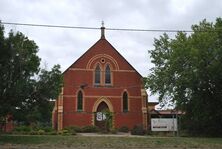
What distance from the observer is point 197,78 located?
143ft

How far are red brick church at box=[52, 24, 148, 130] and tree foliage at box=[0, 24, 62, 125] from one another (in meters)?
→ 21.0

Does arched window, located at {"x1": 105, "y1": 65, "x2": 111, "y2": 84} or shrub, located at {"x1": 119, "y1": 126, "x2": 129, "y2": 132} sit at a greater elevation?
arched window, located at {"x1": 105, "y1": 65, "x2": 111, "y2": 84}

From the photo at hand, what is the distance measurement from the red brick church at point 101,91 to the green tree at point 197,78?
849cm

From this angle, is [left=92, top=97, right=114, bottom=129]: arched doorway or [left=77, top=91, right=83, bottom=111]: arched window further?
[left=77, top=91, right=83, bottom=111]: arched window

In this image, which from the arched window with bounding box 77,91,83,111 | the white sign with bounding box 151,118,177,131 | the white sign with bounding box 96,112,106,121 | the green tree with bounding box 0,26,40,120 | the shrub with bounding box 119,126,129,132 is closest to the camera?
the green tree with bounding box 0,26,40,120

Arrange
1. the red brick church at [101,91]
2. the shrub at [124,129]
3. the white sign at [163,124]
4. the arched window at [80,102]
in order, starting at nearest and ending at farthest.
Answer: the white sign at [163,124] < the shrub at [124,129] < the red brick church at [101,91] < the arched window at [80,102]

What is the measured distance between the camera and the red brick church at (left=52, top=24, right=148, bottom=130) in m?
56.4

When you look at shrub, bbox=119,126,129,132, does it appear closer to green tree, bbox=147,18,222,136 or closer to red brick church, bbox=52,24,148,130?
red brick church, bbox=52,24,148,130

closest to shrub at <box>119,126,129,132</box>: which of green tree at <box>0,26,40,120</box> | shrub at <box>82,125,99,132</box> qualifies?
shrub at <box>82,125,99,132</box>

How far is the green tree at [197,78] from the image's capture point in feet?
142

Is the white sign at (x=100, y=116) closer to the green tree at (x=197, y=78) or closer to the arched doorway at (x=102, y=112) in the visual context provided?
the arched doorway at (x=102, y=112)

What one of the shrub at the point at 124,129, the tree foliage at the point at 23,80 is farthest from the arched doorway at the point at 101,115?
the tree foliage at the point at 23,80

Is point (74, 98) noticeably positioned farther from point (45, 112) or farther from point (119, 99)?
point (45, 112)

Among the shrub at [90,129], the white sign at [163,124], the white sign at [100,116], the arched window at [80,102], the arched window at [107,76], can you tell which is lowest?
the shrub at [90,129]
